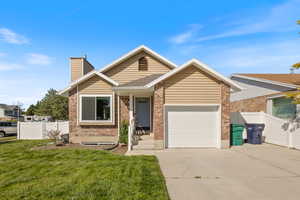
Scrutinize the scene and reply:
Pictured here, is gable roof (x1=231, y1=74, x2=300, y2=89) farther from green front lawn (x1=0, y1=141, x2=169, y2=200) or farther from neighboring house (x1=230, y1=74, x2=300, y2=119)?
green front lawn (x1=0, y1=141, x2=169, y2=200)

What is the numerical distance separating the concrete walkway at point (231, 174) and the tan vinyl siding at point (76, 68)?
7.88 m

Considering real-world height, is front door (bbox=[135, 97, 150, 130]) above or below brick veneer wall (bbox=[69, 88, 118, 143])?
above

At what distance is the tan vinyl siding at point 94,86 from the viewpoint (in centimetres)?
1056

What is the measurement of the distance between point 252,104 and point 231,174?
1086 cm

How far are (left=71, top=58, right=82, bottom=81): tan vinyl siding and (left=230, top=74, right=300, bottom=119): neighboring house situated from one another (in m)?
11.3

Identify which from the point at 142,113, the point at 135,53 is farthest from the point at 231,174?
the point at 135,53

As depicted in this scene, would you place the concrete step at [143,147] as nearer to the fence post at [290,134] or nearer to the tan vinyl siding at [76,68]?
the tan vinyl siding at [76,68]

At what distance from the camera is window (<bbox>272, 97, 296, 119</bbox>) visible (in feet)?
34.2

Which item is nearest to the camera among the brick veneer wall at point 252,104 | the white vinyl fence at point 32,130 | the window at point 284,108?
the window at point 284,108

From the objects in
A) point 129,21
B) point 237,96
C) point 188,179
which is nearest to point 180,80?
point 188,179

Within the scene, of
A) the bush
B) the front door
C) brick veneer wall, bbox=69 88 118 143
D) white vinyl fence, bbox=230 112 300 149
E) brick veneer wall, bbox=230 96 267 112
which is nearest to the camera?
white vinyl fence, bbox=230 112 300 149

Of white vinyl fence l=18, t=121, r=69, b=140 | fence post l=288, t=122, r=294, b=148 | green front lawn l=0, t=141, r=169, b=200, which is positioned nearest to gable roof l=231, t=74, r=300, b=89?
fence post l=288, t=122, r=294, b=148

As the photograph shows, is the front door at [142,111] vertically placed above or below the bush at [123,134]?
above

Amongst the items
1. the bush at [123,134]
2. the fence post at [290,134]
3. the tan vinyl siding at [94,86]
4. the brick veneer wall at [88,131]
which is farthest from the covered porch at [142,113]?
the fence post at [290,134]
